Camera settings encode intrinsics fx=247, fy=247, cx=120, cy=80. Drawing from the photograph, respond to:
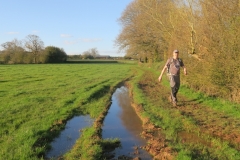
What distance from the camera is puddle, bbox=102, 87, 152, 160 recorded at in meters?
5.61

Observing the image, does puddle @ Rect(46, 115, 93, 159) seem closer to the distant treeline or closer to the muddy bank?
the muddy bank

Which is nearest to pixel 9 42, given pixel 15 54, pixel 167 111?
pixel 15 54

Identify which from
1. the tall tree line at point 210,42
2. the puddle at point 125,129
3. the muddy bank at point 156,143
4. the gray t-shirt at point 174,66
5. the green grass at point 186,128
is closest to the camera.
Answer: the muddy bank at point 156,143

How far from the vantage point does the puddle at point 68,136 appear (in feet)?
18.5

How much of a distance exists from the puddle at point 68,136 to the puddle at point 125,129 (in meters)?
0.70

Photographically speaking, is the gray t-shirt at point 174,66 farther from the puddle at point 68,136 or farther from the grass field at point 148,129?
the puddle at point 68,136

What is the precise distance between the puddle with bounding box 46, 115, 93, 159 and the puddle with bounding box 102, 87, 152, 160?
0.70 metres

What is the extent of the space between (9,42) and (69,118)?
255ft

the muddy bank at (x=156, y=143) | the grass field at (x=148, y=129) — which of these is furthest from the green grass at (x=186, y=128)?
the muddy bank at (x=156, y=143)

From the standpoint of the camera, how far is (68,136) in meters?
6.74

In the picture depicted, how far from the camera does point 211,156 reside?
17.1 ft

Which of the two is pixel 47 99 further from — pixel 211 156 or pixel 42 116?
pixel 211 156

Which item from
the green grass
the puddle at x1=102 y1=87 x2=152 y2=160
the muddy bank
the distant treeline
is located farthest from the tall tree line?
the distant treeline

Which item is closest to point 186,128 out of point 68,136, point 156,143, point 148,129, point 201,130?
point 201,130
